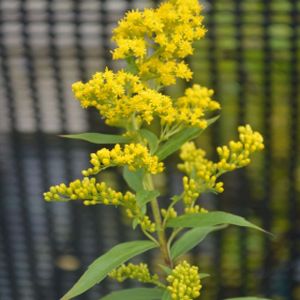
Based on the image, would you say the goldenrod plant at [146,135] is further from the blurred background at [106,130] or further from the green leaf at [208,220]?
the blurred background at [106,130]

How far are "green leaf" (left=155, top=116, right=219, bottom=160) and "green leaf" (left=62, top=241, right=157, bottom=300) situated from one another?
7.1 inches

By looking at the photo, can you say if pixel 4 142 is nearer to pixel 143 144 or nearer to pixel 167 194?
pixel 167 194

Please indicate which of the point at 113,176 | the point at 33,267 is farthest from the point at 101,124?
the point at 33,267

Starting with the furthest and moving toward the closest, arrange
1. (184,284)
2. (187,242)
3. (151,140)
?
(187,242) → (151,140) → (184,284)

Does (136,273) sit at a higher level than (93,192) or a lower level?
lower

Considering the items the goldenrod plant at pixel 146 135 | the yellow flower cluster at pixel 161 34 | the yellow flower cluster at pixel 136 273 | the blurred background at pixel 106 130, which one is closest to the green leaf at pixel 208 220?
the goldenrod plant at pixel 146 135

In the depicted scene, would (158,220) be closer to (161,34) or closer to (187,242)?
(187,242)

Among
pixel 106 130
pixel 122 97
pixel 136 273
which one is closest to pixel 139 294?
pixel 136 273

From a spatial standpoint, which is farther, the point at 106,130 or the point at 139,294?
the point at 106,130

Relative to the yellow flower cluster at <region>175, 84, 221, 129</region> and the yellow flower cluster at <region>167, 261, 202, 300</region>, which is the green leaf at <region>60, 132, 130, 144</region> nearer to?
the yellow flower cluster at <region>175, 84, 221, 129</region>

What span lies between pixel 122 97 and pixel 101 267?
1.00 feet

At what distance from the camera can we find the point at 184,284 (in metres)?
1.54

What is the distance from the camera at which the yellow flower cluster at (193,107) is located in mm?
1616

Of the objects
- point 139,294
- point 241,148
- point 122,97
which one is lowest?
point 139,294
